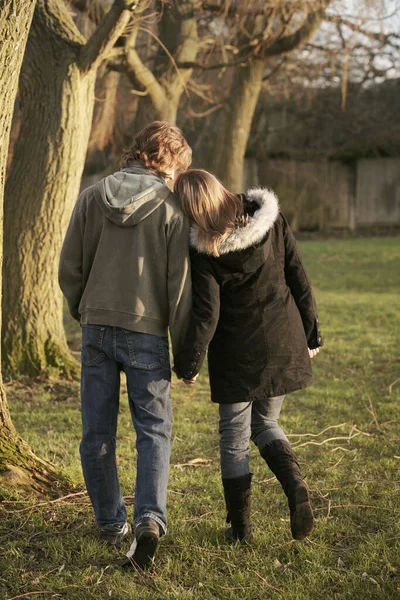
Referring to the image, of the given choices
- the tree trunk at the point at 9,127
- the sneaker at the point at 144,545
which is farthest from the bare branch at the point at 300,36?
the sneaker at the point at 144,545

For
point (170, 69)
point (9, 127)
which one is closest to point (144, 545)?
point (9, 127)

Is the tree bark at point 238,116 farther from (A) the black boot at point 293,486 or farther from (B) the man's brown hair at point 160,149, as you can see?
(A) the black boot at point 293,486

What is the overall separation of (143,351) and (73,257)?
1.74 feet

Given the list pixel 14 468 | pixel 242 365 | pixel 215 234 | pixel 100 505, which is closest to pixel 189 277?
pixel 215 234

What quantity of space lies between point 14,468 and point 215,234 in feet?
5.33

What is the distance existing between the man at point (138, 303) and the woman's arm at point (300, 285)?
1.76 feet

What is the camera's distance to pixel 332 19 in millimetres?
10008

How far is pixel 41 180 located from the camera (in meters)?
6.59

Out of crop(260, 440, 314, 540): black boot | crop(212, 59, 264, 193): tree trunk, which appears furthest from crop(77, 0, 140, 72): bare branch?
crop(212, 59, 264, 193): tree trunk

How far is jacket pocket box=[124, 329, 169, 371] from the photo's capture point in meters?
3.25

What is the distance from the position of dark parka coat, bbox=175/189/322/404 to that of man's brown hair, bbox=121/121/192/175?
32 centimetres

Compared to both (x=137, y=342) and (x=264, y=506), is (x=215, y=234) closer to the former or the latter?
(x=137, y=342)

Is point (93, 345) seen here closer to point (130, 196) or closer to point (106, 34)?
point (130, 196)

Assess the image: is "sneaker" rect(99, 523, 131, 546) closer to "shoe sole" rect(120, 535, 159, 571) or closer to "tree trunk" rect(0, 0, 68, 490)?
"shoe sole" rect(120, 535, 159, 571)
